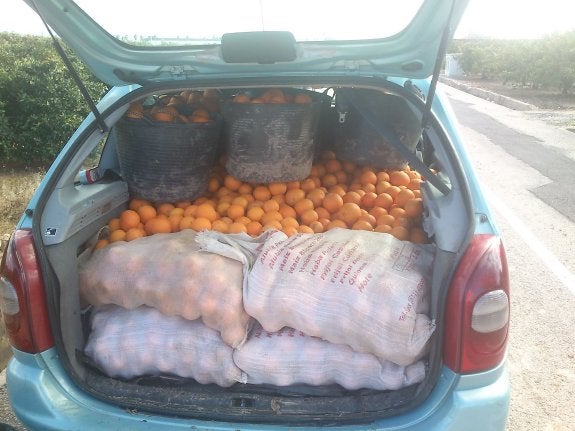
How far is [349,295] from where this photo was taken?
1.95 m

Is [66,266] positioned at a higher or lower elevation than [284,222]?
higher

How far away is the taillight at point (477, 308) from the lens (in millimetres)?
1755

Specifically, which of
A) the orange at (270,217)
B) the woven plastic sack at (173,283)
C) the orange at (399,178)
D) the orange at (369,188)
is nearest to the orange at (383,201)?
the orange at (369,188)

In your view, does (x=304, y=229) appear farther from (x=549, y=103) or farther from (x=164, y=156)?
(x=549, y=103)

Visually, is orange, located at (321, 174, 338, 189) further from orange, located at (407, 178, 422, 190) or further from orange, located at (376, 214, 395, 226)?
orange, located at (376, 214, 395, 226)

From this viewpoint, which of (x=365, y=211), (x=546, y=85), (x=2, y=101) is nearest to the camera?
(x=365, y=211)

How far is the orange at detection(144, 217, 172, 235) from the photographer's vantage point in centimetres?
269

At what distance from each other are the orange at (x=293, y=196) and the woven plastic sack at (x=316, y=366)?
119 cm

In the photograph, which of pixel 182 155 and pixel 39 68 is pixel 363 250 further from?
pixel 39 68

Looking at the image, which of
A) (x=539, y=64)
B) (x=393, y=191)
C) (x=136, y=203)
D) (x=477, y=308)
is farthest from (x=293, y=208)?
(x=539, y=64)

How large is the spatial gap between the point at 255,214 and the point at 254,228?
12cm

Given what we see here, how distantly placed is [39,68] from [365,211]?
5.93 meters

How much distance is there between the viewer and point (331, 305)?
197 cm

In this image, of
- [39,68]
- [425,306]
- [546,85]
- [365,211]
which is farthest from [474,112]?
[425,306]
